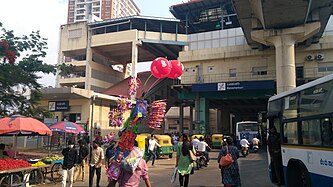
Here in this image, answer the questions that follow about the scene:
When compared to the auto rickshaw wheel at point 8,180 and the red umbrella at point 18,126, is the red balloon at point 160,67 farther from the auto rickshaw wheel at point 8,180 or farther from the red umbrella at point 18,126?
the auto rickshaw wheel at point 8,180

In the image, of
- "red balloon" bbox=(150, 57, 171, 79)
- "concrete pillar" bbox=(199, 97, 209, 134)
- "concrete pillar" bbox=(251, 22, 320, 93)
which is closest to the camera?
"red balloon" bbox=(150, 57, 171, 79)

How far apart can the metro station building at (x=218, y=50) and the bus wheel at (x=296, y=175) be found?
1395 cm

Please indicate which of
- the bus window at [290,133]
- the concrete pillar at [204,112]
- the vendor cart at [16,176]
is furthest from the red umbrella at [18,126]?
the concrete pillar at [204,112]

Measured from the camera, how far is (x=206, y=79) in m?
35.0

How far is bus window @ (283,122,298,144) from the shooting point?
285 inches

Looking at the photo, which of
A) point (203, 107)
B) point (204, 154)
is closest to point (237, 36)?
point (203, 107)

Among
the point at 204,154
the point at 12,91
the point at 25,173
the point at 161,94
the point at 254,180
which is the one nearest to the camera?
the point at 25,173

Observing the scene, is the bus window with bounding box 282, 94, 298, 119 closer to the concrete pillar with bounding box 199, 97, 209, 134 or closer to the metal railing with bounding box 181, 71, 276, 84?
the metal railing with bounding box 181, 71, 276, 84

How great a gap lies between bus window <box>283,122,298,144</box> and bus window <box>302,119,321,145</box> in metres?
0.46

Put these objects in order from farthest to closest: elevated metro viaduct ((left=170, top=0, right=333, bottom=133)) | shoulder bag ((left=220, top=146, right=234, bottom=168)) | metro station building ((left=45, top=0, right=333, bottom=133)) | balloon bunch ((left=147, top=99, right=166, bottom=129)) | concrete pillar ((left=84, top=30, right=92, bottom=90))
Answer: concrete pillar ((left=84, top=30, right=92, bottom=90)) → metro station building ((left=45, top=0, right=333, bottom=133)) → elevated metro viaduct ((left=170, top=0, right=333, bottom=133)) → shoulder bag ((left=220, top=146, right=234, bottom=168)) → balloon bunch ((left=147, top=99, right=166, bottom=129))

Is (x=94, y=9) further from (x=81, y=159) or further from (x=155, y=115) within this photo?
(x=155, y=115)

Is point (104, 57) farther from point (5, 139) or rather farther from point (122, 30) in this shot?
point (5, 139)

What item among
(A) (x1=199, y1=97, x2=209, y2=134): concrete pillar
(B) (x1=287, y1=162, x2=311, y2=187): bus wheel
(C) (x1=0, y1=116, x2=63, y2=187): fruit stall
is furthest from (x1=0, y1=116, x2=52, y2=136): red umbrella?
(A) (x1=199, y1=97, x2=209, y2=134): concrete pillar

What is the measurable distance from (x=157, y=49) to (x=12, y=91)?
36.6m
